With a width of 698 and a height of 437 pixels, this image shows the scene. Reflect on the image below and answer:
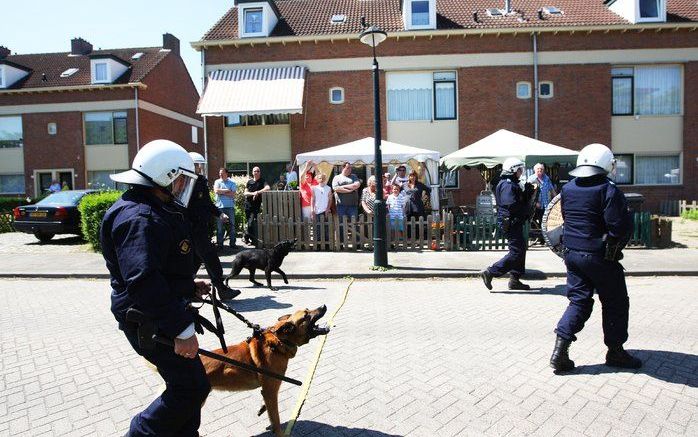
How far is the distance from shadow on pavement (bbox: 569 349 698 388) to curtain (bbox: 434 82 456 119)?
16.9 m

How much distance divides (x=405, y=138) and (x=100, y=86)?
16.0 m

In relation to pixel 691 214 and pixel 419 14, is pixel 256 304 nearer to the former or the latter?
pixel 419 14

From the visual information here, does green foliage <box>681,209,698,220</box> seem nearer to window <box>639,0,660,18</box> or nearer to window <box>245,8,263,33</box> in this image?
window <box>639,0,660,18</box>

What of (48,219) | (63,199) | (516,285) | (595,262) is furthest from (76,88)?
(595,262)

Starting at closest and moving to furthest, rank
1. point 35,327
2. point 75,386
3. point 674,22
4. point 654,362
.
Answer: point 75,386, point 654,362, point 35,327, point 674,22

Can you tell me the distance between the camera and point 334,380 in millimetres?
4184

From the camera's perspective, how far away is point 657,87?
20516 millimetres

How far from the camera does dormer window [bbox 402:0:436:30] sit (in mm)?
20297

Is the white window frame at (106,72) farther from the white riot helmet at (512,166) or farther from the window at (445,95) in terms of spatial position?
the white riot helmet at (512,166)

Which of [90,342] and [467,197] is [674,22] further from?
[90,342]

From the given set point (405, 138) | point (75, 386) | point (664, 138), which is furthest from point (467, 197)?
point (75, 386)

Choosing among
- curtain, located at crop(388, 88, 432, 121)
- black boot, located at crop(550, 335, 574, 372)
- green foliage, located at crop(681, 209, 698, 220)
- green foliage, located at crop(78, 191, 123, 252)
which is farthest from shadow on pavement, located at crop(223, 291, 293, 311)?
green foliage, located at crop(681, 209, 698, 220)

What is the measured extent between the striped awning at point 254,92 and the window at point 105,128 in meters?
8.13

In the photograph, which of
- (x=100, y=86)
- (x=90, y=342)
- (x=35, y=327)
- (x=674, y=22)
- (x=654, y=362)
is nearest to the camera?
(x=654, y=362)
